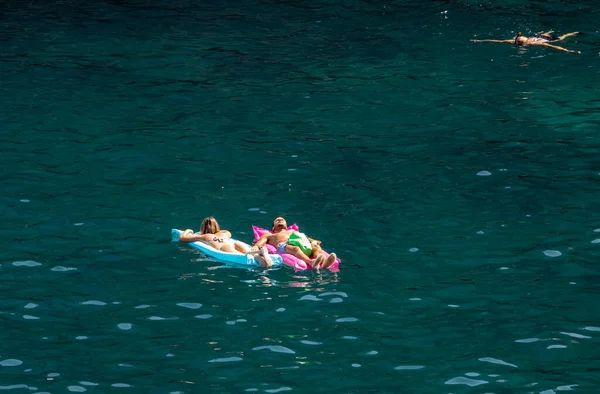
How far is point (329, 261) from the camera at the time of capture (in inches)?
668

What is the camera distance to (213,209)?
807 inches

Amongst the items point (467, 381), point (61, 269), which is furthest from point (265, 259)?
point (467, 381)

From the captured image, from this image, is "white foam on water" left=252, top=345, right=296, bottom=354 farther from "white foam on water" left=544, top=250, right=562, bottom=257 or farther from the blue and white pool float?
"white foam on water" left=544, top=250, right=562, bottom=257

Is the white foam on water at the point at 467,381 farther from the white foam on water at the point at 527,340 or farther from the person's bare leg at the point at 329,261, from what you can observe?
the person's bare leg at the point at 329,261

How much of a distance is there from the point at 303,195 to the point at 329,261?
436 centimetres

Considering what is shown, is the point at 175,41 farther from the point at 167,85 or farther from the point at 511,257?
the point at 511,257

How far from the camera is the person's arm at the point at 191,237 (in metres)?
18.3

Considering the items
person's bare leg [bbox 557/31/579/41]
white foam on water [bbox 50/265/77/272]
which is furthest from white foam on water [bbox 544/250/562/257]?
person's bare leg [bbox 557/31/579/41]

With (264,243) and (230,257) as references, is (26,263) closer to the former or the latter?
(230,257)

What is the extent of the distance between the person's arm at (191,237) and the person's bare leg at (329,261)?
239cm

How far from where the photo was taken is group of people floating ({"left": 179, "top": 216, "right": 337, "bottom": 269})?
56.8ft

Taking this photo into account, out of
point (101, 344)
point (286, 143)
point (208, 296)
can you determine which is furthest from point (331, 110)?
point (101, 344)

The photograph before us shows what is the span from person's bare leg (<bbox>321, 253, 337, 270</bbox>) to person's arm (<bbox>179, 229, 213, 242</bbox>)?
2390mm

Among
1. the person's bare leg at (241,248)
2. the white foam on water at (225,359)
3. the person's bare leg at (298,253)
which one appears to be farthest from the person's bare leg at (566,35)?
the white foam on water at (225,359)
